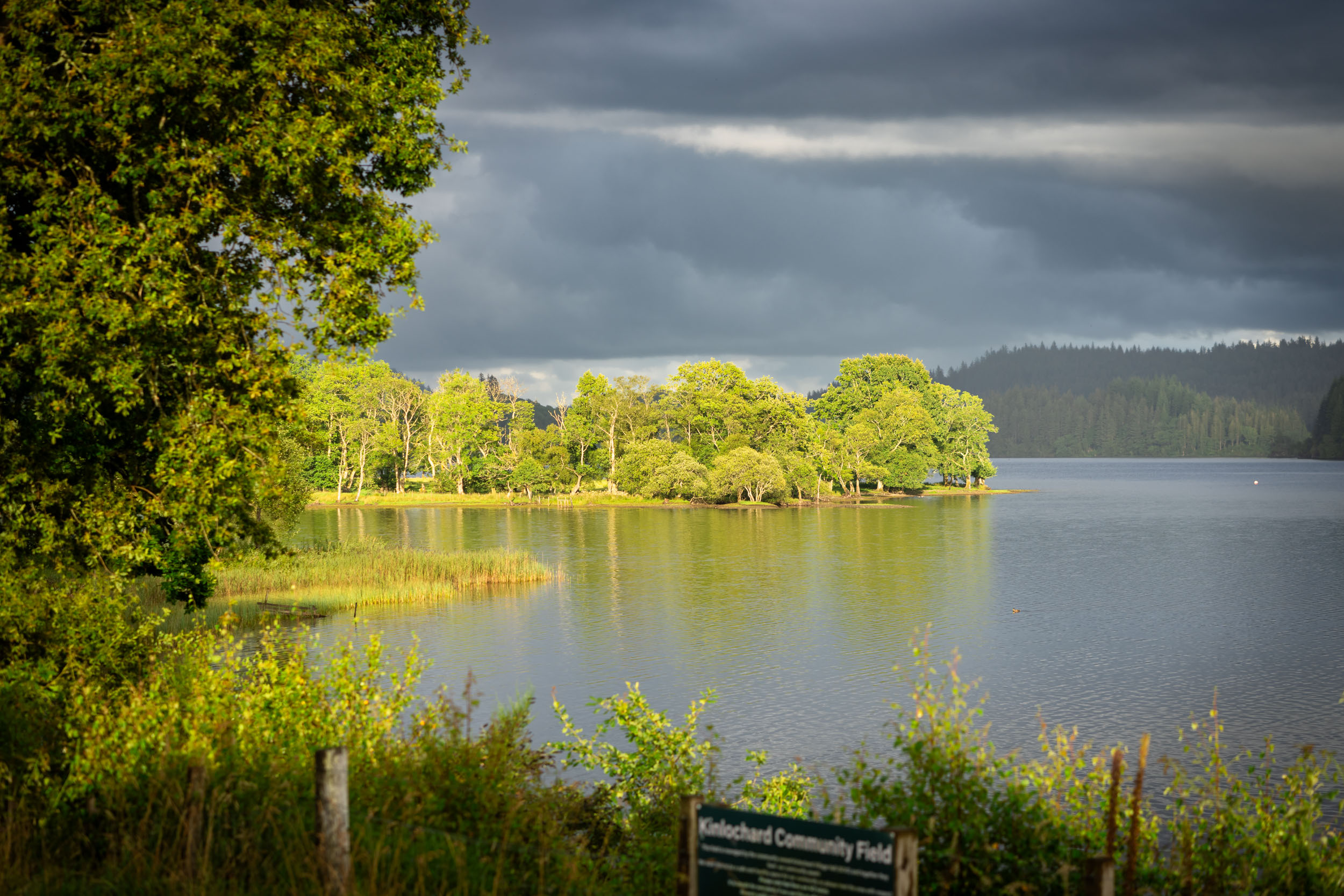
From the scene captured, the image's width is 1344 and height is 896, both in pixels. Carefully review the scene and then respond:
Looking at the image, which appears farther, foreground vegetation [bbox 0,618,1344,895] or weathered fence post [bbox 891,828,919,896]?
foreground vegetation [bbox 0,618,1344,895]

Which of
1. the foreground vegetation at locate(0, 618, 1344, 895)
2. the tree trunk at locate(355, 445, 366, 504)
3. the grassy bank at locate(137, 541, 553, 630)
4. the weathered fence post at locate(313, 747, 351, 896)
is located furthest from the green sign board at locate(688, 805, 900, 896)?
the tree trunk at locate(355, 445, 366, 504)

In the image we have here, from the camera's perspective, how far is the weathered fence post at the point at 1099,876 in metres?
5.57

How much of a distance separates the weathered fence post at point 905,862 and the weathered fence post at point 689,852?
109 centimetres

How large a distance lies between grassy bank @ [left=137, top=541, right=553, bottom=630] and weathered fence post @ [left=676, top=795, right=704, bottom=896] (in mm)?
27700

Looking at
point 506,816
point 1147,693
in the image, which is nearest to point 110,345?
point 506,816

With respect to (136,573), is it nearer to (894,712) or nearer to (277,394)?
(277,394)

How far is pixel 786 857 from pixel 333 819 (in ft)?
9.14

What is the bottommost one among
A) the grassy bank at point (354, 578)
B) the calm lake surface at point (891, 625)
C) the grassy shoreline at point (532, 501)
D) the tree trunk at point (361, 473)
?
the calm lake surface at point (891, 625)

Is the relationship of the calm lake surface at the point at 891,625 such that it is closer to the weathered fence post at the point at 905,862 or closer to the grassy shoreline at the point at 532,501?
the weathered fence post at the point at 905,862

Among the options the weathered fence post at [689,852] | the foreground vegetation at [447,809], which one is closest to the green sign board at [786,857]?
the weathered fence post at [689,852]

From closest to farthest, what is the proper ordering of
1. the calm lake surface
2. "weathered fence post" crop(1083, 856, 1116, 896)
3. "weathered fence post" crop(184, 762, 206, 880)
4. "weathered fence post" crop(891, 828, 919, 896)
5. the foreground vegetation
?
"weathered fence post" crop(891, 828, 919, 896) < "weathered fence post" crop(1083, 856, 1116, 896) < "weathered fence post" crop(184, 762, 206, 880) < the foreground vegetation < the calm lake surface

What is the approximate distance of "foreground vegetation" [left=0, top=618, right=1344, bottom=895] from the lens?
7281 millimetres

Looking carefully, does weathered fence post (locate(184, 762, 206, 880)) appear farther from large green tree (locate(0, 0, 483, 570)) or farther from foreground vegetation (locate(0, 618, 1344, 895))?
large green tree (locate(0, 0, 483, 570))

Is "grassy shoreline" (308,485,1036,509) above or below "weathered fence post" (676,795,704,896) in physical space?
below
